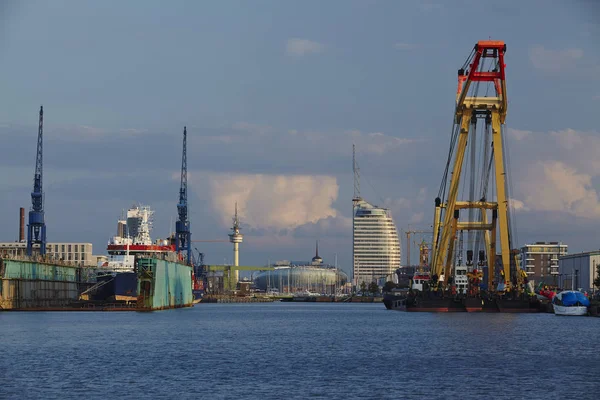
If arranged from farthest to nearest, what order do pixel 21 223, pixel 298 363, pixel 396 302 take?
pixel 21 223, pixel 396 302, pixel 298 363

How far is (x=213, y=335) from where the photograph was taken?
230 ft

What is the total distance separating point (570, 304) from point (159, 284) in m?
43.5

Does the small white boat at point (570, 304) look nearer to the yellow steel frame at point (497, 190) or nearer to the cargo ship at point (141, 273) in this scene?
the yellow steel frame at point (497, 190)

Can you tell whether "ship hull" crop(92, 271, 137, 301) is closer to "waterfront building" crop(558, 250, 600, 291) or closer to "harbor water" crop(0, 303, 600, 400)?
"harbor water" crop(0, 303, 600, 400)

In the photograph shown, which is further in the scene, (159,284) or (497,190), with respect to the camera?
(159,284)

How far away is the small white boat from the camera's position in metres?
104

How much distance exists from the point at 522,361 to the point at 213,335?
27378 millimetres

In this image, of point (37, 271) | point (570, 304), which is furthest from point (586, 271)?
point (37, 271)

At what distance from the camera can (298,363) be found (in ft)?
159

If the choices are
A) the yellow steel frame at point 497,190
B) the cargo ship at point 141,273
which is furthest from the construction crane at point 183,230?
the yellow steel frame at point 497,190

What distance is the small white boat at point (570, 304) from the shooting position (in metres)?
104

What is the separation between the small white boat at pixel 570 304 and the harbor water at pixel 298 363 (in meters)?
28.8

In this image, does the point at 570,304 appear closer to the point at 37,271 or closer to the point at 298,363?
the point at 37,271

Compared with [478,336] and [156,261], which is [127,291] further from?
[478,336]
